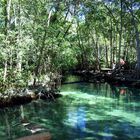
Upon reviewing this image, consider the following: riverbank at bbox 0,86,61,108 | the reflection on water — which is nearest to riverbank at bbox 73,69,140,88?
the reflection on water

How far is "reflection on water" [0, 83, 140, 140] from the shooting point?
42.8ft

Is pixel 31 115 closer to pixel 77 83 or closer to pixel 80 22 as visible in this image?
pixel 77 83

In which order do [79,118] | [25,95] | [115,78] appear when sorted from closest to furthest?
1. [79,118]
2. [25,95]
3. [115,78]

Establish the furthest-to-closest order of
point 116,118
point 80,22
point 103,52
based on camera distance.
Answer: point 103,52
point 80,22
point 116,118

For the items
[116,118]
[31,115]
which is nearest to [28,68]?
[31,115]

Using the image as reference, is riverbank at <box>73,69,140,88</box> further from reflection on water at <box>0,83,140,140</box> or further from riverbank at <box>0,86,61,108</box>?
riverbank at <box>0,86,61,108</box>

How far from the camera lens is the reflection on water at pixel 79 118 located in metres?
13.0

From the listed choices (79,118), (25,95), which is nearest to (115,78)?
(25,95)

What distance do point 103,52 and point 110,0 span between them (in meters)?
21.5

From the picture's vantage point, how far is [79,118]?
16.1 metres

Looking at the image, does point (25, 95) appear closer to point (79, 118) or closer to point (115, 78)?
point (79, 118)

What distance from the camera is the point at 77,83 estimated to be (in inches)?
1236

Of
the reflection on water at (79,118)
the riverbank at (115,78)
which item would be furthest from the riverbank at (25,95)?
the riverbank at (115,78)

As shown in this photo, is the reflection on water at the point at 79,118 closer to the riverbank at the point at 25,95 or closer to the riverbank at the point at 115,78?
the riverbank at the point at 25,95
